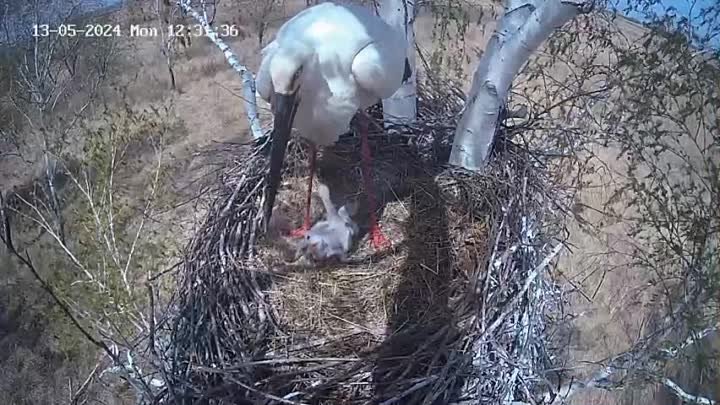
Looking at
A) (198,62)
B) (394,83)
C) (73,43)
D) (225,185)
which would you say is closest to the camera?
(394,83)

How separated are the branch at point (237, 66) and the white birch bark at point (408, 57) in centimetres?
52

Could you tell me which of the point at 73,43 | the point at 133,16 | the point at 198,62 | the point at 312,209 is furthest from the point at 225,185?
the point at 198,62

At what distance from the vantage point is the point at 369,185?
8.96ft

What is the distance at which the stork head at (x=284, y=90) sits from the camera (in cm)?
216

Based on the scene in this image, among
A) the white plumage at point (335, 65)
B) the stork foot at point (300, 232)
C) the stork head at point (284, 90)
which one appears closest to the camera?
the stork head at point (284, 90)

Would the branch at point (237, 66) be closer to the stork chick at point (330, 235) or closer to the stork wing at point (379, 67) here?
the stork chick at point (330, 235)

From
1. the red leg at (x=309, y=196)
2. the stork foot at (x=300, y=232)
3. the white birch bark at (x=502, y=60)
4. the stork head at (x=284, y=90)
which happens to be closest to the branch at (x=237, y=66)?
the red leg at (x=309, y=196)

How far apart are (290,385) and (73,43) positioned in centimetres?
587

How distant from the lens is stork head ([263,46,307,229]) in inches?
85.0

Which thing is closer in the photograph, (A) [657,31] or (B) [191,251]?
(B) [191,251]

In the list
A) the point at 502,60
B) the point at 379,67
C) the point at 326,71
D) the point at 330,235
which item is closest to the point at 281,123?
the point at 326,71

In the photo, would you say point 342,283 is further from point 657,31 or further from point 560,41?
point 560,41

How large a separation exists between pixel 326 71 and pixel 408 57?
42 centimetres

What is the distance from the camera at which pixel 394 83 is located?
2418mm
